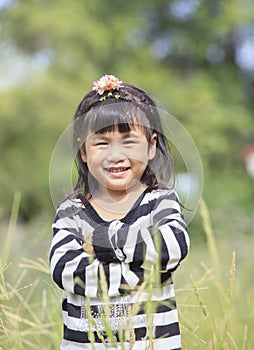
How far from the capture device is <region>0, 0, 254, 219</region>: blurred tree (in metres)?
7.75

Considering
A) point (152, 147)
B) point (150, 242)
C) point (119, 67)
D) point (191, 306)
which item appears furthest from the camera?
point (119, 67)

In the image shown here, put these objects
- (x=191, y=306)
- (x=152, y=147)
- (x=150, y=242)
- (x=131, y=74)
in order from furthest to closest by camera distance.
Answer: (x=131, y=74)
(x=191, y=306)
(x=152, y=147)
(x=150, y=242)

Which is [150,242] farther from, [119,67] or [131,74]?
[119,67]

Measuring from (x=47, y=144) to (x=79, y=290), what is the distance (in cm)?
709

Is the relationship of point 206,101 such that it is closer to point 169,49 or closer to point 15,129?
point 169,49

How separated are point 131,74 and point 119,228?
898 centimetres

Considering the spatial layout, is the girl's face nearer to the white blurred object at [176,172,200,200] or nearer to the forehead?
the forehead

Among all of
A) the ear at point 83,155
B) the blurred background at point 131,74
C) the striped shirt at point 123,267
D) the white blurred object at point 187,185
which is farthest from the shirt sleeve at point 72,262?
the blurred background at point 131,74

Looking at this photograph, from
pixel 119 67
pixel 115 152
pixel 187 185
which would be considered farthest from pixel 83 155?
pixel 119 67

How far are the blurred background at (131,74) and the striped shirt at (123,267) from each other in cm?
486

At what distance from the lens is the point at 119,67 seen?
33.5 ft

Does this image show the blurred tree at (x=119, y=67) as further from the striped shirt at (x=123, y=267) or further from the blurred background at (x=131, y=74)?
the striped shirt at (x=123, y=267)

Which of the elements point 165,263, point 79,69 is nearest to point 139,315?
point 165,263

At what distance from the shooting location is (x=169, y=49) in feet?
38.8
